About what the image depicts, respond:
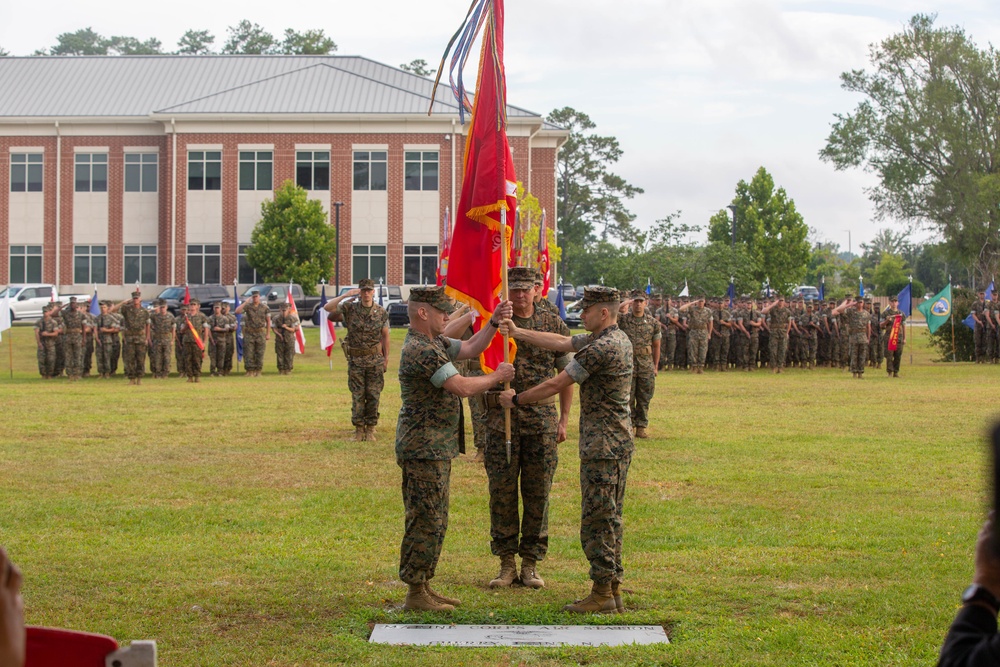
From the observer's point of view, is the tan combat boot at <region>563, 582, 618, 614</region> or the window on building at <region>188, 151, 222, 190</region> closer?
the tan combat boot at <region>563, 582, 618, 614</region>

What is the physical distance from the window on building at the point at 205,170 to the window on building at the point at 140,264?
4184 millimetres

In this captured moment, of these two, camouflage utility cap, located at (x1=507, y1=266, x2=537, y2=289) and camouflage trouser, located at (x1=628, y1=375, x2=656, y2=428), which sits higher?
camouflage utility cap, located at (x1=507, y1=266, x2=537, y2=289)

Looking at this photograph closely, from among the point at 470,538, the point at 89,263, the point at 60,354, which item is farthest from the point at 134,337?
the point at 89,263

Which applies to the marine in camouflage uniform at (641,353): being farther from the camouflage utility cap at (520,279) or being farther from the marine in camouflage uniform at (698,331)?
the marine in camouflage uniform at (698,331)

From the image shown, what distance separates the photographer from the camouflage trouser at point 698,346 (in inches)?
1291

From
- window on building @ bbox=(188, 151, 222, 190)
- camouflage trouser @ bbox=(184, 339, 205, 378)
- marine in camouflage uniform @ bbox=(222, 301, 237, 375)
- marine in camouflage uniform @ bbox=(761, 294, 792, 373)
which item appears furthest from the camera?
window on building @ bbox=(188, 151, 222, 190)

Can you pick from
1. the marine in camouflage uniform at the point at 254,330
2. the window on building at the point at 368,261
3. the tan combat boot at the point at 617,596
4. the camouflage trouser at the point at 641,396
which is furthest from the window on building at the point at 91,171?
the tan combat boot at the point at 617,596

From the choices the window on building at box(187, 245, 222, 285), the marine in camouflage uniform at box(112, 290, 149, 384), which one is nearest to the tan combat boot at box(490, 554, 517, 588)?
the marine in camouflage uniform at box(112, 290, 149, 384)

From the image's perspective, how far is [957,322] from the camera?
123 feet

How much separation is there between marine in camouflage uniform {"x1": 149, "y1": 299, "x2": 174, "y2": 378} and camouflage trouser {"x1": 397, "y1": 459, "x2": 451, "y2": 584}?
884 inches

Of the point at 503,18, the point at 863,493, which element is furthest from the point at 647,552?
the point at 503,18

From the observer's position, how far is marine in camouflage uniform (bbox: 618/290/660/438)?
16.3m

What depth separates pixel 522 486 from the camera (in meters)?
8.65

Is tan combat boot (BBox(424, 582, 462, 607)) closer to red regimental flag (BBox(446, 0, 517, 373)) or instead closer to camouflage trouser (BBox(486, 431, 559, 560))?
camouflage trouser (BBox(486, 431, 559, 560))
